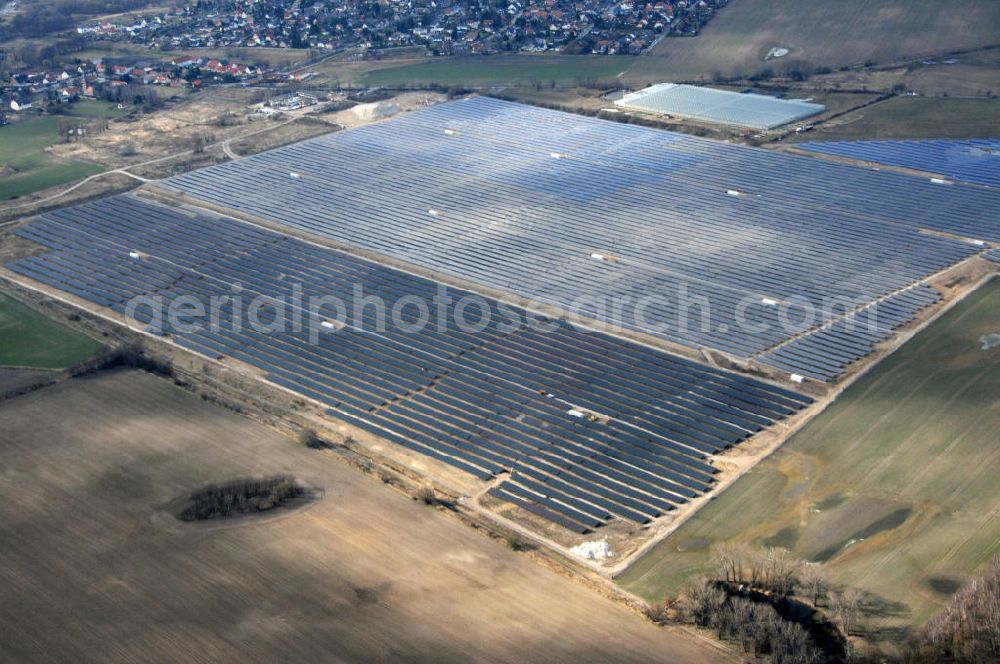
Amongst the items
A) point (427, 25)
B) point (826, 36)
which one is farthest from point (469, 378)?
point (427, 25)

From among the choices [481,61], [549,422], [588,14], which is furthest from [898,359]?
[588,14]

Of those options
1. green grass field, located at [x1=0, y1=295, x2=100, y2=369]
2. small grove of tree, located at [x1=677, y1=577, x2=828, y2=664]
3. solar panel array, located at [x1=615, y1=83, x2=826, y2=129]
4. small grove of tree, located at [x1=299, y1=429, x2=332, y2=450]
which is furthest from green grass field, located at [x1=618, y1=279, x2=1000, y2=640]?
solar panel array, located at [x1=615, y1=83, x2=826, y2=129]

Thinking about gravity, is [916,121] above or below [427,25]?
below

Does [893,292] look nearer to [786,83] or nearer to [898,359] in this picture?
[898,359]

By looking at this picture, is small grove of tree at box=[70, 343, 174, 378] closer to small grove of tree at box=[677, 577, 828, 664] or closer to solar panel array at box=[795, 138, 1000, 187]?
small grove of tree at box=[677, 577, 828, 664]

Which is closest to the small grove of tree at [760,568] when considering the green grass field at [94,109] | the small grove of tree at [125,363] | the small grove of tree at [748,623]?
the small grove of tree at [748,623]

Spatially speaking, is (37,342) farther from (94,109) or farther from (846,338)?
(94,109)
